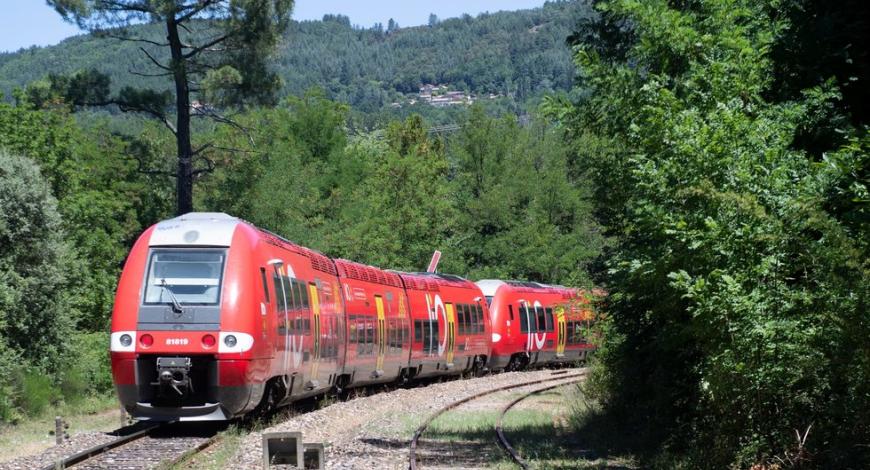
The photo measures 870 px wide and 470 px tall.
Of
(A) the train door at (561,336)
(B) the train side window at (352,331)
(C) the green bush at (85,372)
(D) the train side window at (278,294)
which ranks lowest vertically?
(A) the train door at (561,336)

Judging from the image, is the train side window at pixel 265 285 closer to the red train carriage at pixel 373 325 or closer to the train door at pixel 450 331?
the red train carriage at pixel 373 325

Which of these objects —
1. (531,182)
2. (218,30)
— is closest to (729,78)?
(218,30)

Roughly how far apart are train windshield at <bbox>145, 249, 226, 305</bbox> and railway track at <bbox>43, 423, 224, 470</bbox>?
6.43 ft

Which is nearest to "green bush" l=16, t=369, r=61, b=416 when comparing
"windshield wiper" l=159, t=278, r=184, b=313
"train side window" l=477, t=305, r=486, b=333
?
"windshield wiper" l=159, t=278, r=184, b=313

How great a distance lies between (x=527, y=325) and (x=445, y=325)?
750 centimetres

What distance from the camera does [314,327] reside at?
2019cm

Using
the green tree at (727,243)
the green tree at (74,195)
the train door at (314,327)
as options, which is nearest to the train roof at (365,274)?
the train door at (314,327)

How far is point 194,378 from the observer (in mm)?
15961

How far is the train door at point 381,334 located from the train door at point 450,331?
5974mm

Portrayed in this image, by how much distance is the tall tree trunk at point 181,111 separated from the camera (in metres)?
32.9

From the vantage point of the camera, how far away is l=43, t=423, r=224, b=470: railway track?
13227mm

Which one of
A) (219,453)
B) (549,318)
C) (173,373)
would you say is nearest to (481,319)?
(549,318)

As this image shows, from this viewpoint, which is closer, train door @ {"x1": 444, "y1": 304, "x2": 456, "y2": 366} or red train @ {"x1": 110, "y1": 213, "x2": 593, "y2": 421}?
red train @ {"x1": 110, "y1": 213, "x2": 593, "y2": 421}

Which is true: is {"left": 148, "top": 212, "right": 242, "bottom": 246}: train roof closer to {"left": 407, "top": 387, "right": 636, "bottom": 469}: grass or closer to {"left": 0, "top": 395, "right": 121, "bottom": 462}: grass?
{"left": 0, "top": 395, "right": 121, "bottom": 462}: grass
